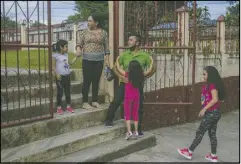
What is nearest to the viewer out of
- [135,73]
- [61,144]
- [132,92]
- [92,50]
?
[61,144]

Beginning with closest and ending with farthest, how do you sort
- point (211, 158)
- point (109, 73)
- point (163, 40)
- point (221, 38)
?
1. point (211, 158)
2. point (109, 73)
3. point (163, 40)
4. point (221, 38)

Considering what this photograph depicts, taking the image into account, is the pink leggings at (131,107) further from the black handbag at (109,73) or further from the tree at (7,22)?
the tree at (7,22)

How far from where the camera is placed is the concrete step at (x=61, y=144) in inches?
159

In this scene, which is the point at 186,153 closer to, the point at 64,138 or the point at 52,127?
the point at 64,138

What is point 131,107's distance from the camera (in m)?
5.20

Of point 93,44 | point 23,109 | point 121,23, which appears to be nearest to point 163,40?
point 121,23

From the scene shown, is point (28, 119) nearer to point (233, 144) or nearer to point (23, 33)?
point (23, 33)

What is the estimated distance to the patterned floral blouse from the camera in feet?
17.9

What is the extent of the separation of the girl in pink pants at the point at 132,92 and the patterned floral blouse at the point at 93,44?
0.49 meters

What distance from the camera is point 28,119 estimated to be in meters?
4.57

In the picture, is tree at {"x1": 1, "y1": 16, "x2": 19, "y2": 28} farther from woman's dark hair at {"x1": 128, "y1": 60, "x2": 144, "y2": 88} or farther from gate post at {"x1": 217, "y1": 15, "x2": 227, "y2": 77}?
gate post at {"x1": 217, "y1": 15, "x2": 227, "y2": 77}

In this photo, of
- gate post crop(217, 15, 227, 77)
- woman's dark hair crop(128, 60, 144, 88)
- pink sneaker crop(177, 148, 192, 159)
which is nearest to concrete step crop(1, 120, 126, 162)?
woman's dark hair crop(128, 60, 144, 88)

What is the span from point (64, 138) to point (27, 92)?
102 cm

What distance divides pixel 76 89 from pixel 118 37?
1.22 metres
